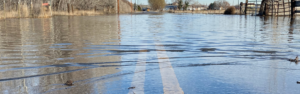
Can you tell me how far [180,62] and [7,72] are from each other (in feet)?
8.05

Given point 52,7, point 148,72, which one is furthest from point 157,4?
point 148,72

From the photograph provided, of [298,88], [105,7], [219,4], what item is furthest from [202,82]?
[219,4]

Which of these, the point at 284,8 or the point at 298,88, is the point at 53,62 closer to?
the point at 298,88

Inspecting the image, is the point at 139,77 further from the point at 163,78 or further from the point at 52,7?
the point at 52,7

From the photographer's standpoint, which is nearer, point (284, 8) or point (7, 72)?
point (7, 72)

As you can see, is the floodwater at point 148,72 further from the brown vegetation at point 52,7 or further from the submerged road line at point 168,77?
the brown vegetation at point 52,7

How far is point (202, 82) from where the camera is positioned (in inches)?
142

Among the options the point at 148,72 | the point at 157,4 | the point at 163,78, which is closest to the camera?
the point at 163,78

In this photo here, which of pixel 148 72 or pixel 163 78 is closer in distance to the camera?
pixel 163 78

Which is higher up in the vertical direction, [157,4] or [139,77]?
[157,4]

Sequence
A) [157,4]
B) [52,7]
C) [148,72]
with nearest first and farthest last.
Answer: [148,72] → [52,7] → [157,4]

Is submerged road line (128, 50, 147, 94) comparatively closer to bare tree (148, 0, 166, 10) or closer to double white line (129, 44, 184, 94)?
double white line (129, 44, 184, 94)

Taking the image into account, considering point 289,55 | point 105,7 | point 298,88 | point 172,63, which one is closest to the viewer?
point 298,88

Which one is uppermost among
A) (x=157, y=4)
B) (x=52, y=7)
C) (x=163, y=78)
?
(x=157, y=4)
